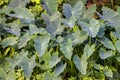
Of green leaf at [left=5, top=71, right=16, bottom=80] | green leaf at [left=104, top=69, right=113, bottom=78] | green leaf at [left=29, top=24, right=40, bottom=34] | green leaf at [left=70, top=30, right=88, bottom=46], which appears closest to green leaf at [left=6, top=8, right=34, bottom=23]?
green leaf at [left=29, top=24, right=40, bottom=34]

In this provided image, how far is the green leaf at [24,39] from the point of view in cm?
277

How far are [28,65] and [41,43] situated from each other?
208 millimetres

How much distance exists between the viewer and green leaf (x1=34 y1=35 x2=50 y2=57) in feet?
8.73

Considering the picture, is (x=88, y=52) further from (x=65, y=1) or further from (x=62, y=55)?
(x=65, y=1)

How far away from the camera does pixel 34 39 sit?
9.08 ft

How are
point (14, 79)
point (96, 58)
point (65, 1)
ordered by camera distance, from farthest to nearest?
1. point (65, 1)
2. point (96, 58)
3. point (14, 79)

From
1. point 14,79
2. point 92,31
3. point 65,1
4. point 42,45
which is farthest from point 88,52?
point 65,1

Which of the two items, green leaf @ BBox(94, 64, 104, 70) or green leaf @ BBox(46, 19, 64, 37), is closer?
green leaf @ BBox(94, 64, 104, 70)

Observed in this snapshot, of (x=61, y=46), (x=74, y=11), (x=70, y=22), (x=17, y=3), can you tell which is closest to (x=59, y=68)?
(x=61, y=46)

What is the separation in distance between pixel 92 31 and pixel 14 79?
74cm

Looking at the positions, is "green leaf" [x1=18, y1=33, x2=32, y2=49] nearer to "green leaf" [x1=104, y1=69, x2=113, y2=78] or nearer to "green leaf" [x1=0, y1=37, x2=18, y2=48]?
"green leaf" [x1=0, y1=37, x2=18, y2=48]

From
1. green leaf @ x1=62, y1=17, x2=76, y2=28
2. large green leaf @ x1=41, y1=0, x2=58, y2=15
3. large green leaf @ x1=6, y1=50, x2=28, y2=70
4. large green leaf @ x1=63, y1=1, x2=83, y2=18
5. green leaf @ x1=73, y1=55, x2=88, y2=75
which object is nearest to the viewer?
green leaf @ x1=73, y1=55, x2=88, y2=75

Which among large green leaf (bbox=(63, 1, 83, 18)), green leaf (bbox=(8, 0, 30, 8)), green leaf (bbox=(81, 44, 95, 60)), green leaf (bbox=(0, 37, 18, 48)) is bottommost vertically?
green leaf (bbox=(81, 44, 95, 60))

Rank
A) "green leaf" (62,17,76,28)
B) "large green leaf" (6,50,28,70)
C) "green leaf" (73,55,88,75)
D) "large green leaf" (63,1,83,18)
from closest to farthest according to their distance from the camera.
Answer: "green leaf" (73,55,88,75) → "large green leaf" (6,50,28,70) → "green leaf" (62,17,76,28) → "large green leaf" (63,1,83,18)
